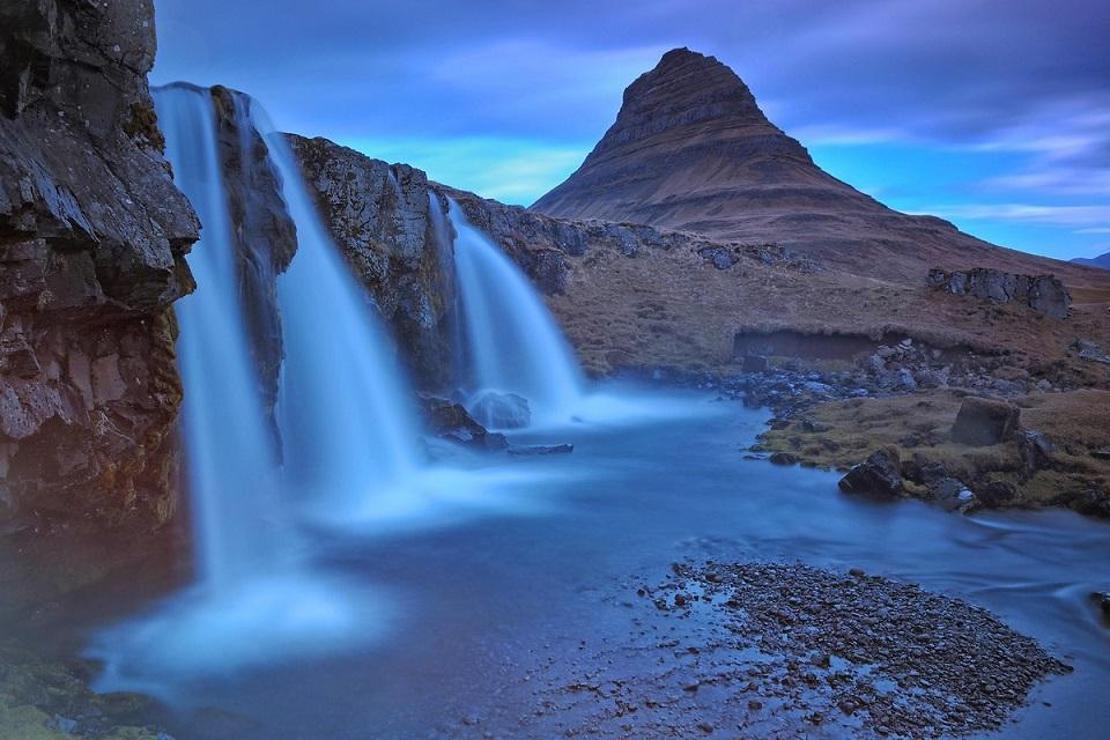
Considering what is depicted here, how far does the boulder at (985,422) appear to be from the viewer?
22.1m

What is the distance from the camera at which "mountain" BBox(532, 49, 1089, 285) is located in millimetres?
96438

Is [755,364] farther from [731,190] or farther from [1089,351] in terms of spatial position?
[731,190]

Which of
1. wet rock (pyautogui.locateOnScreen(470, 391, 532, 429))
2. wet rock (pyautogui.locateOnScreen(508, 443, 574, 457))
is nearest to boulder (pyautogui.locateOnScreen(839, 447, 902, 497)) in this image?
wet rock (pyautogui.locateOnScreen(508, 443, 574, 457))

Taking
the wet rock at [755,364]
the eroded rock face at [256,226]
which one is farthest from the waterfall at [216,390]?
the wet rock at [755,364]

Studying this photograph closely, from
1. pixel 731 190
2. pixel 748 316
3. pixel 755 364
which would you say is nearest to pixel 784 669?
pixel 755 364

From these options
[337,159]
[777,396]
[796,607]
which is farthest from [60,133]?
[777,396]

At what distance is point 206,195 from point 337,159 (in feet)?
30.3

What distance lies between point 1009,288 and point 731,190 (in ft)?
254

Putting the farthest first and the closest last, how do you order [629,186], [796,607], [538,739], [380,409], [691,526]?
1. [629,186]
2. [380,409]
3. [691,526]
4. [796,607]
5. [538,739]

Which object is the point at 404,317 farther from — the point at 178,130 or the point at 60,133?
the point at 60,133

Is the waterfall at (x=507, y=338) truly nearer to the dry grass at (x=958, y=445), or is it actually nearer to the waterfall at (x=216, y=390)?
the dry grass at (x=958, y=445)

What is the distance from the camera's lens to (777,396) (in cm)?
3512

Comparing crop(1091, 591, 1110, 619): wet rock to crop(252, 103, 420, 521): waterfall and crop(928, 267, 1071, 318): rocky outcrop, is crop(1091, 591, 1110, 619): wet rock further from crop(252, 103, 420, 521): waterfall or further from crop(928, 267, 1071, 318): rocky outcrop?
crop(928, 267, 1071, 318): rocky outcrop

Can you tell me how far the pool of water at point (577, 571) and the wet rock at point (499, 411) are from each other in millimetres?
5772
